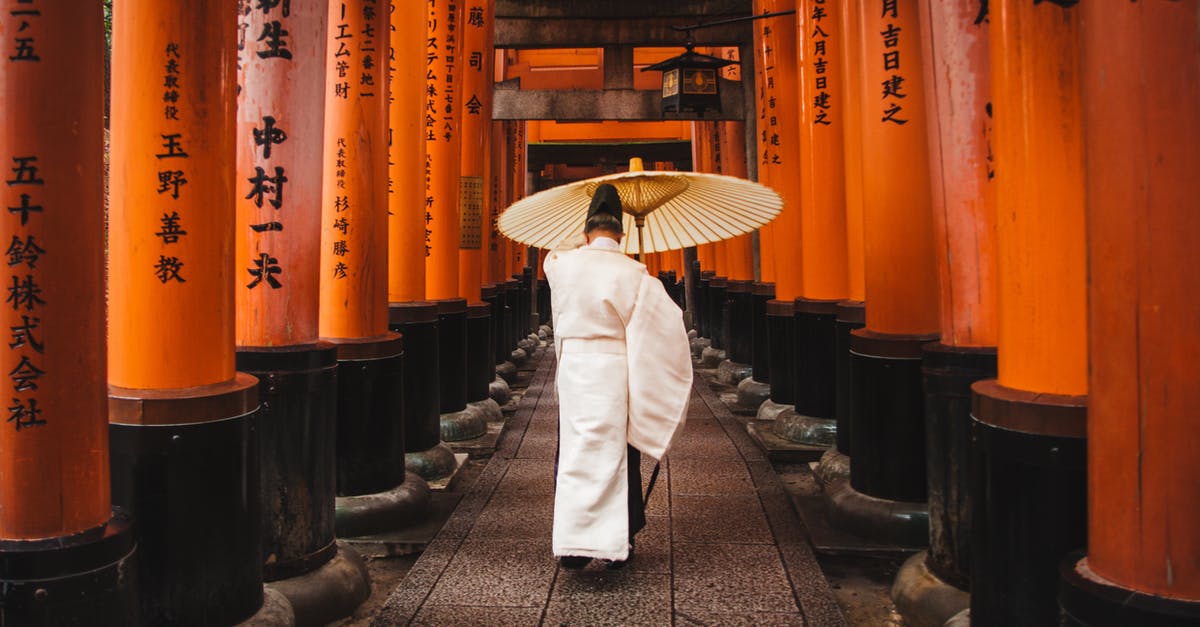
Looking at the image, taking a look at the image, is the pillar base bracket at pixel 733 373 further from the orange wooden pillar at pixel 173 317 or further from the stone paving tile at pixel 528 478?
the orange wooden pillar at pixel 173 317

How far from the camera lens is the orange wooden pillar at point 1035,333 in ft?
9.06

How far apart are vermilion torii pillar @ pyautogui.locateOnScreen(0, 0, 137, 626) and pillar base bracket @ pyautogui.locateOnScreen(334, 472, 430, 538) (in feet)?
8.32

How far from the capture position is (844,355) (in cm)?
632

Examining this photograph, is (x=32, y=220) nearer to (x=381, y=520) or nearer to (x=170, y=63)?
(x=170, y=63)

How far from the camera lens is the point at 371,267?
5.35 m

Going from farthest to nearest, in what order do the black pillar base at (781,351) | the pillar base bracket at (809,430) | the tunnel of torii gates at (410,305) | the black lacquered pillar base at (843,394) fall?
1. the black pillar base at (781,351)
2. the pillar base bracket at (809,430)
3. the black lacquered pillar base at (843,394)
4. the tunnel of torii gates at (410,305)

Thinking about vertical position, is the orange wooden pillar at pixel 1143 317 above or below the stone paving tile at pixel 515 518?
above

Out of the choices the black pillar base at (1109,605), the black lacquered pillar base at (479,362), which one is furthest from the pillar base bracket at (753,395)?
the black pillar base at (1109,605)

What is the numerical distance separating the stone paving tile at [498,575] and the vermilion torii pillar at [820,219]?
3.19 metres

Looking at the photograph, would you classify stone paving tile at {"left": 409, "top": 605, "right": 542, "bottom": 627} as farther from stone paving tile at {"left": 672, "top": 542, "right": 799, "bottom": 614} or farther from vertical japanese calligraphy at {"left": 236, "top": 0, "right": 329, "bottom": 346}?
vertical japanese calligraphy at {"left": 236, "top": 0, "right": 329, "bottom": 346}

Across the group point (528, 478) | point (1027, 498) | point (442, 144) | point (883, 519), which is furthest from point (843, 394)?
point (442, 144)

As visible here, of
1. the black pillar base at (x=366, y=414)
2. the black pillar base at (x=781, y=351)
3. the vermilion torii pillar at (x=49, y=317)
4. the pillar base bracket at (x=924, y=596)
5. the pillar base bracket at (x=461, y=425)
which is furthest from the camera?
the black pillar base at (x=781, y=351)

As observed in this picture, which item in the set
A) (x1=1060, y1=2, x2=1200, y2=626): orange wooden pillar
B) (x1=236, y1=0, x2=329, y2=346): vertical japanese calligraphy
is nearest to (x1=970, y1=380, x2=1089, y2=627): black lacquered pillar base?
(x1=1060, y1=2, x2=1200, y2=626): orange wooden pillar

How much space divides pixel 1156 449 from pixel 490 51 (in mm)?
8848
